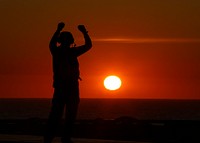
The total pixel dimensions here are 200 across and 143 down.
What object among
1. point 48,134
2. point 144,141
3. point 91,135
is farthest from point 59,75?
point 91,135

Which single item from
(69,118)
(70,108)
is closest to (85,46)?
(70,108)

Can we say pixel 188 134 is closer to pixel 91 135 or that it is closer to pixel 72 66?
pixel 91 135

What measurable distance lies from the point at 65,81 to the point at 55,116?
0.71 metres

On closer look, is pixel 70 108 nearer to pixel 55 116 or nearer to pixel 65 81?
pixel 55 116

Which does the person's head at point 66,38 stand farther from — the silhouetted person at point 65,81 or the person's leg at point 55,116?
the person's leg at point 55,116

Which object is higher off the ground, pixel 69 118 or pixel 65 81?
pixel 65 81

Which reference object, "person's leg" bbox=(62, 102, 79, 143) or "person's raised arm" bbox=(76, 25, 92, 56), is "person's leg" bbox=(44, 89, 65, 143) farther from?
"person's raised arm" bbox=(76, 25, 92, 56)

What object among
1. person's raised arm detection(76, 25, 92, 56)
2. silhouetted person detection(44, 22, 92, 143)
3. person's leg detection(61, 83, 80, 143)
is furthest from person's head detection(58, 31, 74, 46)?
person's leg detection(61, 83, 80, 143)

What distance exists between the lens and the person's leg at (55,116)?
12844mm

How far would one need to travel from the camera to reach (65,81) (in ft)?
42.2

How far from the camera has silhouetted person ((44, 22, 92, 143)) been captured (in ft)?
42.0

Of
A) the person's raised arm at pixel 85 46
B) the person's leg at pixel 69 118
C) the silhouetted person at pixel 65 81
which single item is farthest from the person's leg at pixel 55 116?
the person's raised arm at pixel 85 46

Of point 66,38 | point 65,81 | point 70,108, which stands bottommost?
point 70,108

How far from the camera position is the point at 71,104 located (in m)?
12.8
